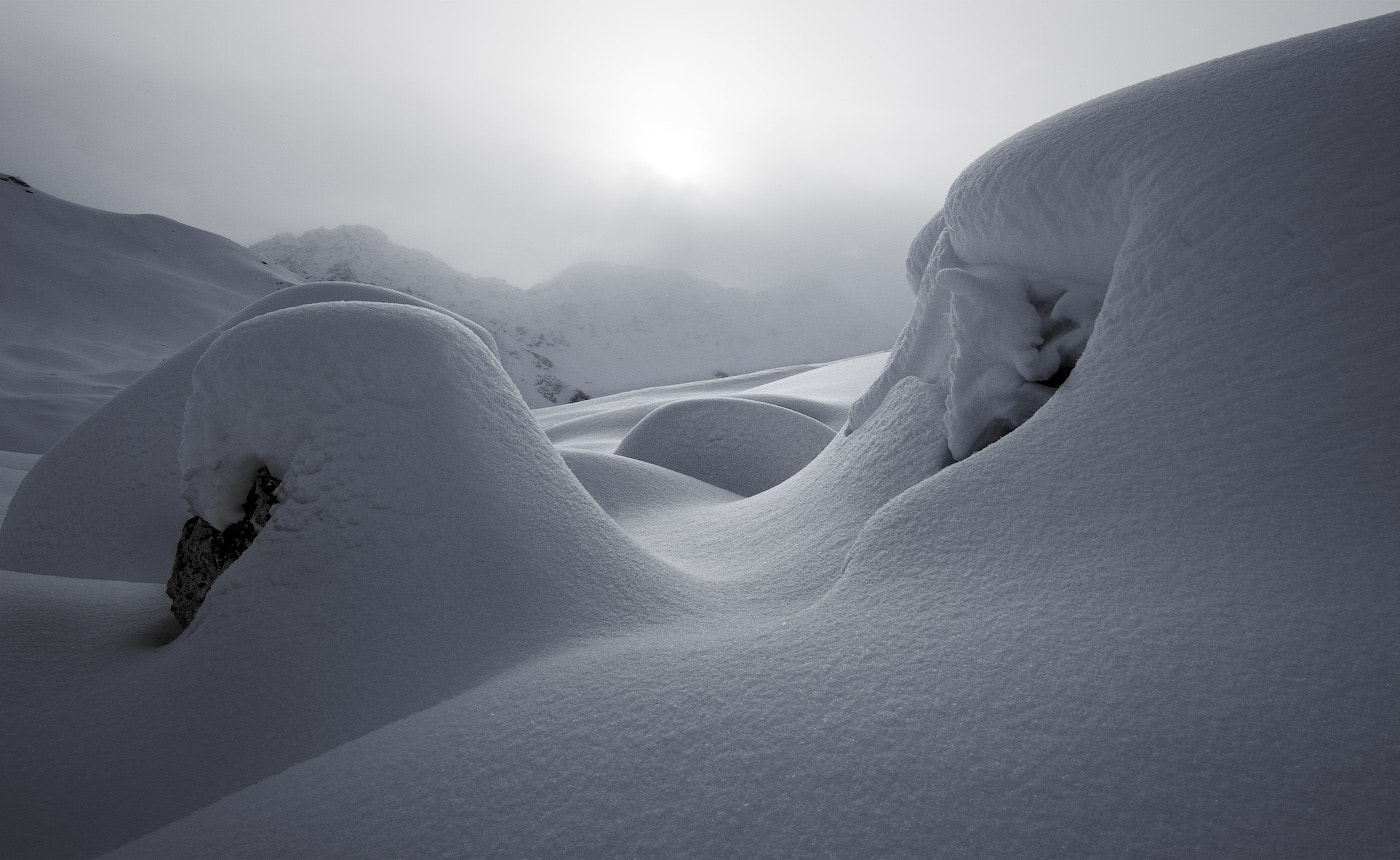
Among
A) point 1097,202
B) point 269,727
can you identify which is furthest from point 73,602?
point 1097,202

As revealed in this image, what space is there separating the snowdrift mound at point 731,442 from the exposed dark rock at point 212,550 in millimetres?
4802

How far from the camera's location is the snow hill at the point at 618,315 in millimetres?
125375

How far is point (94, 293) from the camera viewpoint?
2198 centimetres

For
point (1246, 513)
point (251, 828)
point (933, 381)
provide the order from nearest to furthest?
point (251, 828) < point (1246, 513) < point (933, 381)

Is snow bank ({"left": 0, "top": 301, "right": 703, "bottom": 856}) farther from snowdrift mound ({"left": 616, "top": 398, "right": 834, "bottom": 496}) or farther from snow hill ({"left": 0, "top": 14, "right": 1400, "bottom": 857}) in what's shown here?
snowdrift mound ({"left": 616, "top": 398, "right": 834, "bottom": 496})

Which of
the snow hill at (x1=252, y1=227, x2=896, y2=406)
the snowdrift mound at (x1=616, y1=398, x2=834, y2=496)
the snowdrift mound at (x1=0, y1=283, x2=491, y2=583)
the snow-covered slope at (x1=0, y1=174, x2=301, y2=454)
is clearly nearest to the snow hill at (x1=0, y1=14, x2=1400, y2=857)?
the snowdrift mound at (x1=0, y1=283, x2=491, y2=583)

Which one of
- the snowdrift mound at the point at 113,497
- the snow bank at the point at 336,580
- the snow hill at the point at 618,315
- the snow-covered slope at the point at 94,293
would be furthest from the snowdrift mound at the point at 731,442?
the snow hill at the point at 618,315

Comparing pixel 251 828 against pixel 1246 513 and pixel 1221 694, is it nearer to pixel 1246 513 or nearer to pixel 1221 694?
pixel 1221 694

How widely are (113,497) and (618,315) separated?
145758 mm

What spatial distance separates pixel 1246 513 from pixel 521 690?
1994 millimetres

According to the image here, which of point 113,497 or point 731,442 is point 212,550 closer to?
point 113,497

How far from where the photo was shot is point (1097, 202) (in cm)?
259

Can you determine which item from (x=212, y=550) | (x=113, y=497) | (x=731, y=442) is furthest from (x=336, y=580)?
(x=731, y=442)

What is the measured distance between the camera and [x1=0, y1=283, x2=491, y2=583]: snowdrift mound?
3.72 metres
